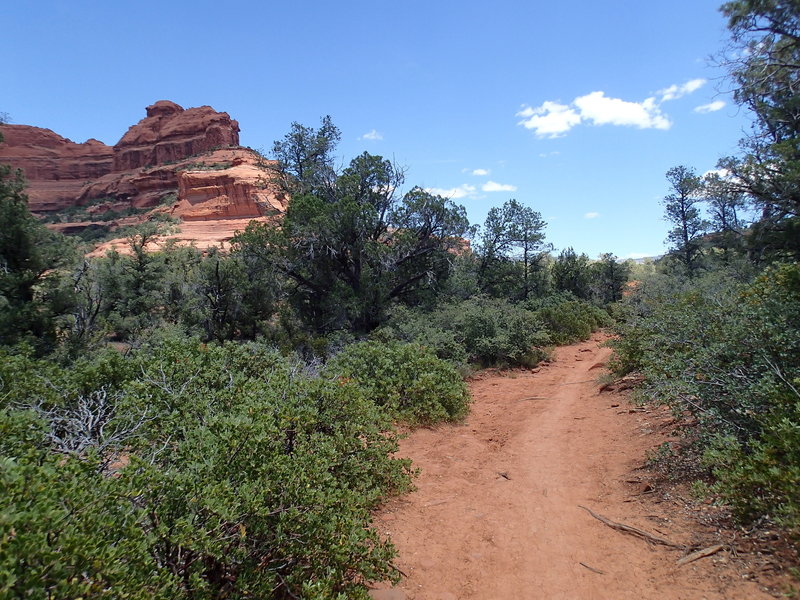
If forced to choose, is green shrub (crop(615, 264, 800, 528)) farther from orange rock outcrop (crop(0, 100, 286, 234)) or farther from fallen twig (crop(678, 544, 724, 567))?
orange rock outcrop (crop(0, 100, 286, 234))

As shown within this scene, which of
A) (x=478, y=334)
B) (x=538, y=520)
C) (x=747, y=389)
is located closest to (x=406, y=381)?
(x=538, y=520)

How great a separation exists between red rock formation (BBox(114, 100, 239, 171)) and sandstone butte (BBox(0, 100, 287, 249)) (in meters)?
0.18

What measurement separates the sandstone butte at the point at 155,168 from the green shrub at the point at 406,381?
167 feet

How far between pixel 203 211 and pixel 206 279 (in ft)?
154

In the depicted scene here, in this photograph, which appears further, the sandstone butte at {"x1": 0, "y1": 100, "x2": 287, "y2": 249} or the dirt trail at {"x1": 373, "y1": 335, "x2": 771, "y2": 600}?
the sandstone butte at {"x1": 0, "y1": 100, "x2": 287, "y2": 249}

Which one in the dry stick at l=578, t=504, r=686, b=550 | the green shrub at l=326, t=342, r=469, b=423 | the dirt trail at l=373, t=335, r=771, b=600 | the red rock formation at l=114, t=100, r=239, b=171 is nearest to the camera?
the dirt trail at l=373, t=335, r=771, b=600

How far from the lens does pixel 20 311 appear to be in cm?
1083

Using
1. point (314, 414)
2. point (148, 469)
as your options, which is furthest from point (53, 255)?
point (148, 469)

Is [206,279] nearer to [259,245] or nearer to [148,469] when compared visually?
[259,245]

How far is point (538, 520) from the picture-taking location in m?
4.62

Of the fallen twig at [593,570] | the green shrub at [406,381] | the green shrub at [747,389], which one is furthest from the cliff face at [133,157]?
the fallen twig at [593,570]

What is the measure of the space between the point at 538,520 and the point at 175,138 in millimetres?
97668

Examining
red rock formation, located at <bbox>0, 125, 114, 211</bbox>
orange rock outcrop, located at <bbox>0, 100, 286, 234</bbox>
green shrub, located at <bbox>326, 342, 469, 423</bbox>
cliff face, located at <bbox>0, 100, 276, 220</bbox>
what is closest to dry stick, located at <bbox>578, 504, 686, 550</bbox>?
green shrub, located at <bbox>326, 342, 469, 423</bbox>

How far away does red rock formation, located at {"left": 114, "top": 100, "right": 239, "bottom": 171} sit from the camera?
269ft
